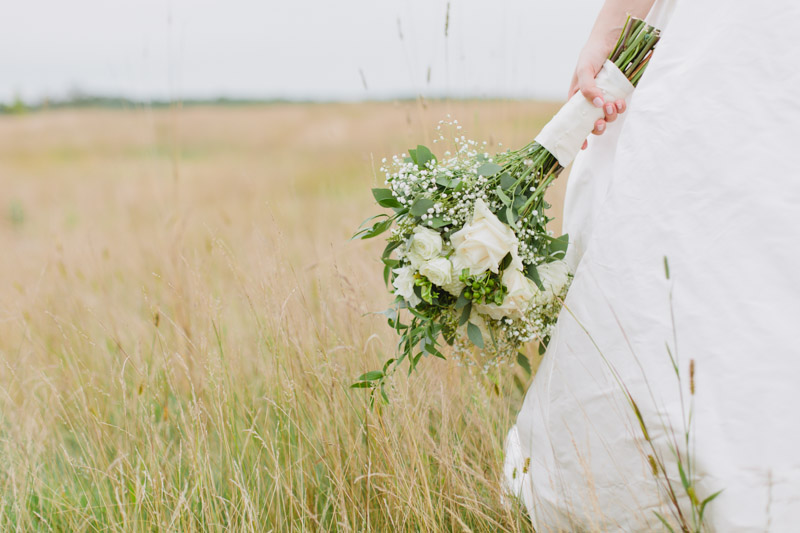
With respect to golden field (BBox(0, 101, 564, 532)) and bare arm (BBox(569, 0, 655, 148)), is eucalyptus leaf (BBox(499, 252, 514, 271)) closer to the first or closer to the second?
bare arm (BBox(569, 0, 655, 148))

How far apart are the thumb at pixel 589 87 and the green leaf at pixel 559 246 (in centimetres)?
33

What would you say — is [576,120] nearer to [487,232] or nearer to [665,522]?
[487,232]

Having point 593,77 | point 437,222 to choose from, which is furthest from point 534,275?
point 593,77

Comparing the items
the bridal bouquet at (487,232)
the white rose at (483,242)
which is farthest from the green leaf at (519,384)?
the white rose at (483,242)

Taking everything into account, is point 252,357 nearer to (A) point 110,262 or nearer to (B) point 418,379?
(B) point 418,379

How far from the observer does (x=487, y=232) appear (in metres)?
1.35

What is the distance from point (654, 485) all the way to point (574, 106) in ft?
2.87

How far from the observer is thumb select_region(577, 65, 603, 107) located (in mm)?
1471

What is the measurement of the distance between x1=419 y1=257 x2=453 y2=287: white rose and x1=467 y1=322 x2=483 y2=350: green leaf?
0.55ft

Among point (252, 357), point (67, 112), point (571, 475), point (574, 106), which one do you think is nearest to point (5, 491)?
point (252, 357)

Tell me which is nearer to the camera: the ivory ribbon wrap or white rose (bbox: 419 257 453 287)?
white rose (bbox: 419 257 453 287)

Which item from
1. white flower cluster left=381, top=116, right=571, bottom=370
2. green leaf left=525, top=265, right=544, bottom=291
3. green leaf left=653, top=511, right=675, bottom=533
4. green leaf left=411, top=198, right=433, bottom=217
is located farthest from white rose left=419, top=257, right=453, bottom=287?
green leaf left=653, top=511, right=675, bottom=533

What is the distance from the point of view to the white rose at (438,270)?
135cm

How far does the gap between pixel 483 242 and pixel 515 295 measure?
15 cm
